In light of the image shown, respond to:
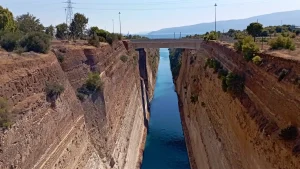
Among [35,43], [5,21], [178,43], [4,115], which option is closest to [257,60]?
[35,43]

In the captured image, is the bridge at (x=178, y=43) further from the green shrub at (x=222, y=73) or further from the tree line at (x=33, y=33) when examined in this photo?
the green shrub at (x=222, y=73)

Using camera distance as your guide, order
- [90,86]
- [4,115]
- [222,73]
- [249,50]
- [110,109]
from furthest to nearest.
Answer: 1. [110,109]
2. [222,73]
3. [90,86]
4. [249,50]
5. [4,115]

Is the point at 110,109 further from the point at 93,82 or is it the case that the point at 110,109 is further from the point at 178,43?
the point at 178,43

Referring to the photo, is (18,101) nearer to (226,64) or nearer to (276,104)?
(276,104)

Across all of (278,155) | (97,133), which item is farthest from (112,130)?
(278,155)

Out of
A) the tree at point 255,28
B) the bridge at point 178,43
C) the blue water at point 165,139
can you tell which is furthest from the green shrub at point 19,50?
the bridge at point 178,43

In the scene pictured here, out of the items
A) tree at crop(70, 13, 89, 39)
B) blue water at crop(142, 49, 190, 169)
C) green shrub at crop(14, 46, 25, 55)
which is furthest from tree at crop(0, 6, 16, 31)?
tree at crop(70, 13, 89, 39)

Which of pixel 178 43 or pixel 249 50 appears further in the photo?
pixel 178 43
